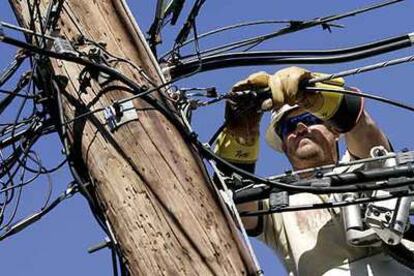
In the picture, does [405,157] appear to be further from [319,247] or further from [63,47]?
[63,47]

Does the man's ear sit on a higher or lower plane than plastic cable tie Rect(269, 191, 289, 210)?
higher

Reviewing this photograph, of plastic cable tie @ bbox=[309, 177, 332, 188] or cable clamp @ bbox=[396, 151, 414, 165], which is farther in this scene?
cable clamp @ bbox=[396, 151, 414, 165]

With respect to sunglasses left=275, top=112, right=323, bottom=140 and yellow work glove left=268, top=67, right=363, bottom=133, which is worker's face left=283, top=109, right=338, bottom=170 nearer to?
sunglasses left=275, top=112, right=323, bottom=140

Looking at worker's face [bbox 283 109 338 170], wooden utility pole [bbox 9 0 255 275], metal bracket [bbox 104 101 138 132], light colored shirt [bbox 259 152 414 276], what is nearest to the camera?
wooden utility pole [bbox 9 0 255 275]

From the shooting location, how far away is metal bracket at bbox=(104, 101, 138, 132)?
187 inches

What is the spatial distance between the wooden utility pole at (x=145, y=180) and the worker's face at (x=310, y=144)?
154 cm

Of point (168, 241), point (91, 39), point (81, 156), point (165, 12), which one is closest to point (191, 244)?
point (168, 241)

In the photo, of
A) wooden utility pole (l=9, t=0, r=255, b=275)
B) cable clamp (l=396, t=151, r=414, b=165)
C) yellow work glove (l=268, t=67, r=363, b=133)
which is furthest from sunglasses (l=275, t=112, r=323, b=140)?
wooden utility pole (l=9, t=0, r=255, b=275)

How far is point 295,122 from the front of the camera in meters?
6.50

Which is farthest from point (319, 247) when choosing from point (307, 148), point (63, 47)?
point (63, 47)

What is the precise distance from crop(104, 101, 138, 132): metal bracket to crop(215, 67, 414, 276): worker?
0.79 meters

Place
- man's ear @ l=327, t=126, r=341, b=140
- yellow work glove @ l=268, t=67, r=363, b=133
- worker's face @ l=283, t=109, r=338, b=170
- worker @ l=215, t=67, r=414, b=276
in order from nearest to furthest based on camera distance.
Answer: yellow work glove @ l=268, t=67, r=363, b=133 < worker @ l=215, t=67, r=414, b=276 < man's ear @ l=327, t=126, r=341, b=140 < worker's face @ l=283, t=109, r=338, b=170

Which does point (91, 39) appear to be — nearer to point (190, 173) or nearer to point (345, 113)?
point (190, 173)

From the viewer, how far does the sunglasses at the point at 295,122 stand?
21.2ft
